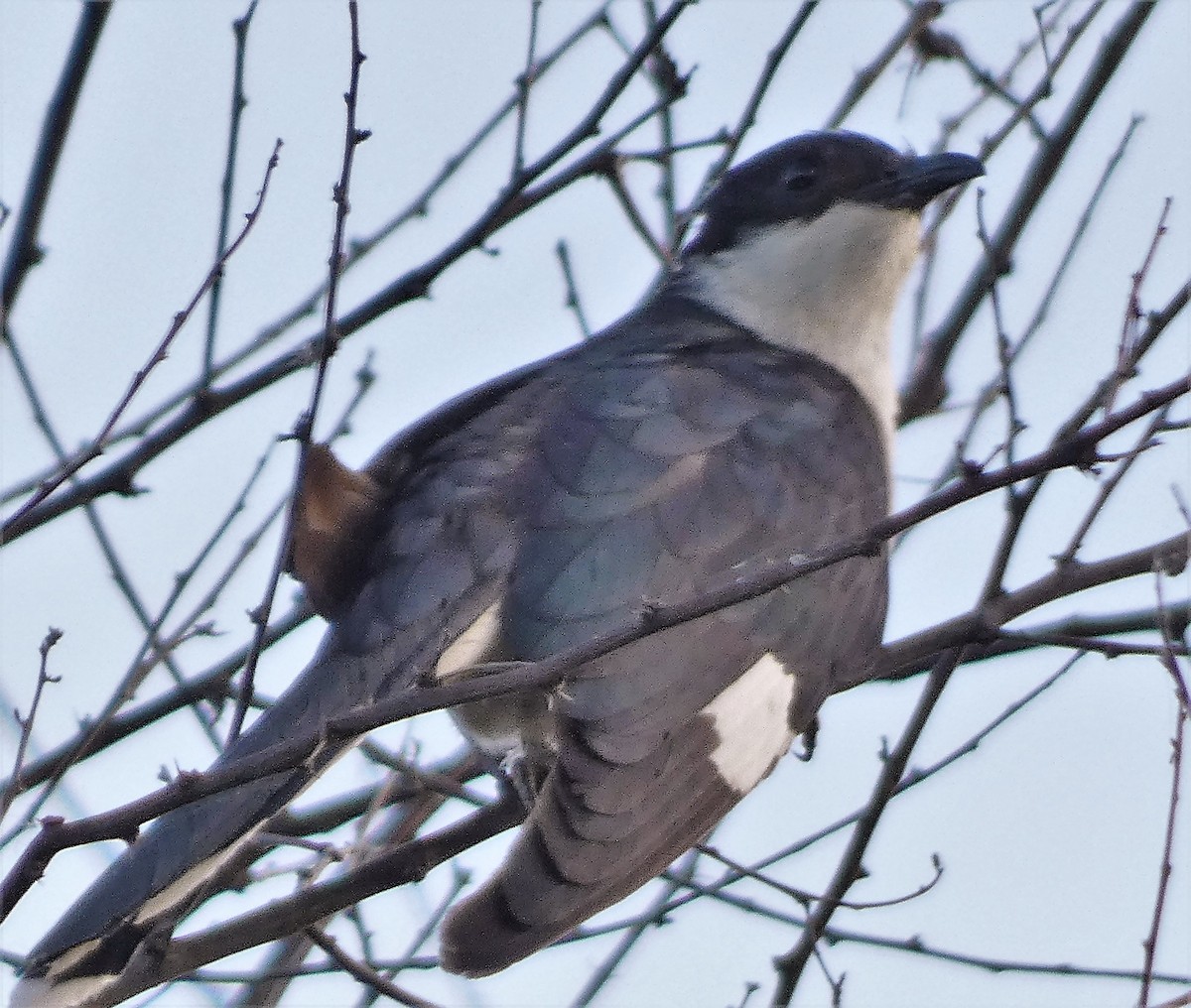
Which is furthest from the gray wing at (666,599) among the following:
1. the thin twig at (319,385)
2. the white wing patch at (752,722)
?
the thin twig at (319,385)

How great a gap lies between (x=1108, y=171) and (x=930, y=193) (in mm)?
567

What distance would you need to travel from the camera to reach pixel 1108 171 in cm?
383

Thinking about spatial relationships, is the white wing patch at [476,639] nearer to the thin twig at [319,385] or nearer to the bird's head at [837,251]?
the thin twig at [319,385]

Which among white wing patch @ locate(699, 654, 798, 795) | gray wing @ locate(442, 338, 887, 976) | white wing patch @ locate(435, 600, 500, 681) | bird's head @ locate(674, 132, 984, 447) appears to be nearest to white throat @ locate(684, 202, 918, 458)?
bird's head @ locate(674, 132, 984, 447)

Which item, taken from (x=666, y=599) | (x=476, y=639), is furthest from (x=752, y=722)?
(x=476, y=639)

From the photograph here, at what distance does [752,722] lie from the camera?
3.23 m

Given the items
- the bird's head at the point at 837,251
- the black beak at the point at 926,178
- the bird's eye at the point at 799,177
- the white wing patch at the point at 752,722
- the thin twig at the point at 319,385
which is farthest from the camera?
the bird's eye at the point at 799,177

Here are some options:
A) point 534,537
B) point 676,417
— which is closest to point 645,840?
point 534,537

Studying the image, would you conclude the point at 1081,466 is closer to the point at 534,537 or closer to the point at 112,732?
the point at 534,537

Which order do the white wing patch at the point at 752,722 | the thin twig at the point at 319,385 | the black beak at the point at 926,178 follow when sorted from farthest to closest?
the black beak at the point at 926,178, the white wing patch at the point at 752,722, the thin twig at the point at 319,385

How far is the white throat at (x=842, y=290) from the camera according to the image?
14.6 ft

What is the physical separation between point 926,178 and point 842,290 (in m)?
0.37

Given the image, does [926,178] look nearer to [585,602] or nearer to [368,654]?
[585,602]

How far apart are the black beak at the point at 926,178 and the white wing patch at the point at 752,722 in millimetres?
1493
